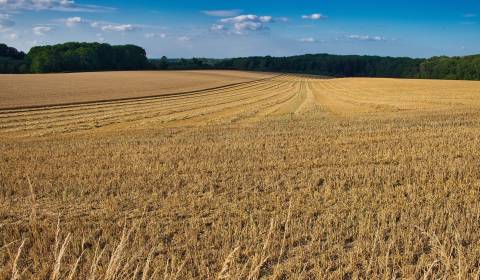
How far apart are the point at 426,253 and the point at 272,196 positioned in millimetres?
3322

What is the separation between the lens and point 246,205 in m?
7.92

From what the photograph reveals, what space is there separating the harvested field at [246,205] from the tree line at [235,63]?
286 feet

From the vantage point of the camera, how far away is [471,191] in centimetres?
835

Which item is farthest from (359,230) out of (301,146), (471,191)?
(301,146)

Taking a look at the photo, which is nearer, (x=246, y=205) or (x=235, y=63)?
(x=246, y=205)

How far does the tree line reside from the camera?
308 feet

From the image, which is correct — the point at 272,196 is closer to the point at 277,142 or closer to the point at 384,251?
the point at 384,251

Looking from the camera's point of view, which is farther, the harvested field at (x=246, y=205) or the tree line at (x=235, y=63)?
the tree line at (x=235, y=63)

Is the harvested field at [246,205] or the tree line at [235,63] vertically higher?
the tree line at [235,63]

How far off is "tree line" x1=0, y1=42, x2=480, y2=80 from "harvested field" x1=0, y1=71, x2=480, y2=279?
8711cm

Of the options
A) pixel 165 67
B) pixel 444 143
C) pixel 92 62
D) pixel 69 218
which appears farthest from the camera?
pixel 165 67

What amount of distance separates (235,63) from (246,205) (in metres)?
142

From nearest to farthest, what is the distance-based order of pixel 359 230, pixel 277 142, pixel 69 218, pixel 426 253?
1. pixel 426 253
2. pixel 359 230
3. pixel 69 218
4. pixel 277 142

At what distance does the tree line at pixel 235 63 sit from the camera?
93.9 metres
